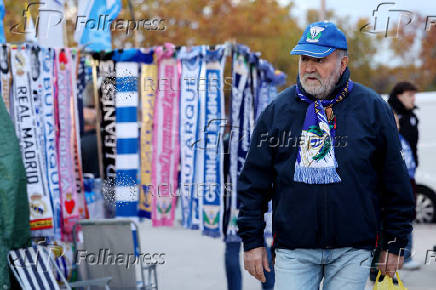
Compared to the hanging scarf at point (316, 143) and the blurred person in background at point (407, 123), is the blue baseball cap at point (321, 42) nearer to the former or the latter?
the hanging scarf at point (316, 143)

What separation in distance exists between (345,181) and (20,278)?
2755mm

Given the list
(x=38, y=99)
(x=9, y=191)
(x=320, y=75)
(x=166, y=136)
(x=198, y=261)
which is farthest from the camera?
(x=198, y=261)

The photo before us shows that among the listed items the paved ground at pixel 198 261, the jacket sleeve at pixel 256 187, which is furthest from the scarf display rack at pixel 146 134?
the jacket sleeve at pixel 256 187

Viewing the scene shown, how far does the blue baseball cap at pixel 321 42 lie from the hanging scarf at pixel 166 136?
223 centimetres

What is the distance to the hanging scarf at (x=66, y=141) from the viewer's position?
5160 millimetres

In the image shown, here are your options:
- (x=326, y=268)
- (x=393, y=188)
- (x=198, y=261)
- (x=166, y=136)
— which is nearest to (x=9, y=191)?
(x=166, y=136)

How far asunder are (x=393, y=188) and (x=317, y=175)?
38cm

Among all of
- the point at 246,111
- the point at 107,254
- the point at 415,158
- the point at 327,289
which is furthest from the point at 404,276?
the point at 327,289

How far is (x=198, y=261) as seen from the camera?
7.80 meters

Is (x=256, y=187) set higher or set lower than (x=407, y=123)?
lower

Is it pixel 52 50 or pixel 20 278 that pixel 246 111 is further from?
pixel 20 278

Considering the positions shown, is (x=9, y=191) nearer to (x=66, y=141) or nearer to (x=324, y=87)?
(x=66, y=141)

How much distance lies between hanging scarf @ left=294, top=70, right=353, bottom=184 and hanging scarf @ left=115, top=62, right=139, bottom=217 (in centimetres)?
236

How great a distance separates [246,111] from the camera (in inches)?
208
